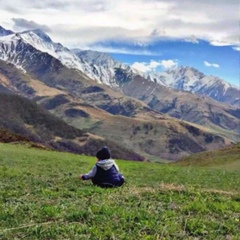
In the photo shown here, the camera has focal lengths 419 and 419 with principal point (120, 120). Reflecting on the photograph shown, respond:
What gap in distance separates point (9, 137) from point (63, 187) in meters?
67.3

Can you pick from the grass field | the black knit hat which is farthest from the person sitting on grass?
the grass field

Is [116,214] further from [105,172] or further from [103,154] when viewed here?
[105,172]

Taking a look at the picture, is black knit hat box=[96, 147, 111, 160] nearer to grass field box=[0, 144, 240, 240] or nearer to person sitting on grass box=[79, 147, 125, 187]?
person sitting on grass box=[79, 147, 125, 187]

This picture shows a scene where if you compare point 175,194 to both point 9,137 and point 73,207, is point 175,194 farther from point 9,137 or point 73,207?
point 9,137

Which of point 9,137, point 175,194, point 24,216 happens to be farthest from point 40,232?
point 9,137

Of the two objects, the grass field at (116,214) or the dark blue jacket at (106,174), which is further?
the dark blue jacket at (106,174)

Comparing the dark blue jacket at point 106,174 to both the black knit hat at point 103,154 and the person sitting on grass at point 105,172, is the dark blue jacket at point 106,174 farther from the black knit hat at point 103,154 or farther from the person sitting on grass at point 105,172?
the black knit hat at point 103,154

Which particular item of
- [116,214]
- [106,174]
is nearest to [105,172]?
[106,174]

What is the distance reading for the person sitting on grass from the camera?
2022cm

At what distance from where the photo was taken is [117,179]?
810 inches

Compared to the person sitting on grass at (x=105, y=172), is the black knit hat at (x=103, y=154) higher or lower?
higher

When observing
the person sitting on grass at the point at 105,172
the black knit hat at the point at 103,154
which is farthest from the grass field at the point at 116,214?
the black knit hat at the point at 103,154

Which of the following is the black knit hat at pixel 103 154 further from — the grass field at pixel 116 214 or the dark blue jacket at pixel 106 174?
the grass field at pixel 116 214

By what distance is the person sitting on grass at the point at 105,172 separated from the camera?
2022 cm
